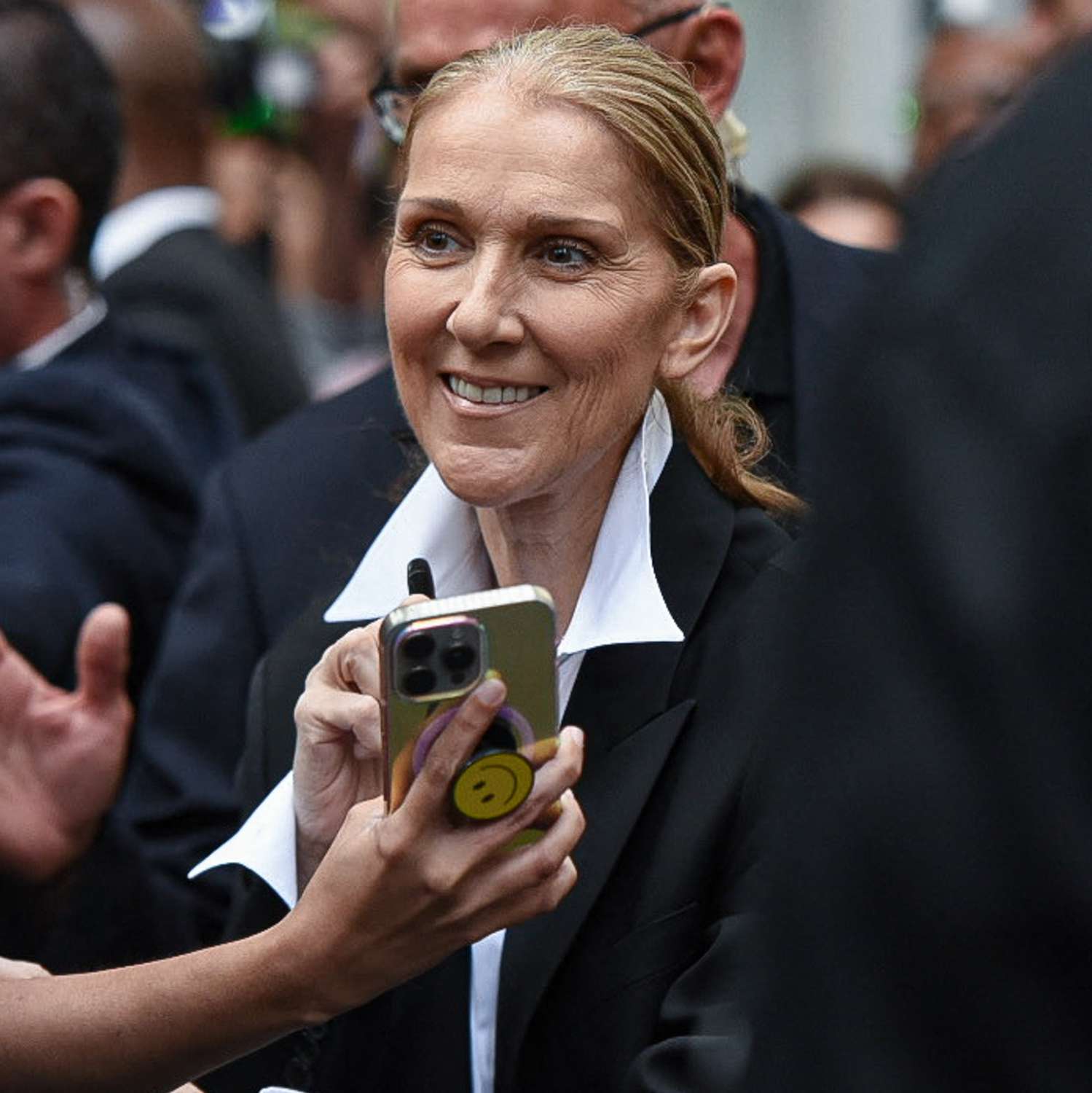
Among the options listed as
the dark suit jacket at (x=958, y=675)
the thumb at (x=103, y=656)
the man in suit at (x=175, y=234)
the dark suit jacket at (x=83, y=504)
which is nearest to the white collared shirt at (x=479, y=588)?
the thumb at (x=103, y=656)

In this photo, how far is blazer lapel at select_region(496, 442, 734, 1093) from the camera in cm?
194

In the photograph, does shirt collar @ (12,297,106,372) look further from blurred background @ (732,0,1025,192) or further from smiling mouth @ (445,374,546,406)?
blurred background @ (732,0,1025,192)

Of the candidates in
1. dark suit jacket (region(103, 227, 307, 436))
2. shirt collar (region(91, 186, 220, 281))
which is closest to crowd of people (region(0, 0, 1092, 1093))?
dark suit jacket (region(103, 227, 307, 436))

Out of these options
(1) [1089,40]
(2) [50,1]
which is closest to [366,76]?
(2) [50,1]

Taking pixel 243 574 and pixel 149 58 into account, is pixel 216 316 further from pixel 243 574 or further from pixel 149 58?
pixel 243 574

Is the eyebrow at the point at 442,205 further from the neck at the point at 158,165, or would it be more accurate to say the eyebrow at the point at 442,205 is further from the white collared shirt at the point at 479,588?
the neck at the point at 158,165

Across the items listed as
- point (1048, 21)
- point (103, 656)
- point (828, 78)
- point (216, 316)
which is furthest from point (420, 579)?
point (828, 78)

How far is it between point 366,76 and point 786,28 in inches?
105

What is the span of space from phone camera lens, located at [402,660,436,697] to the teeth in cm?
43

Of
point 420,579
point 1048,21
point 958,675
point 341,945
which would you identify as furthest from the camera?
point 1048,21

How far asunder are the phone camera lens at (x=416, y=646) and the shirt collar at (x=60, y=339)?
78.2 inches

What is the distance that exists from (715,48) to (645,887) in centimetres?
129

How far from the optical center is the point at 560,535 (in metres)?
2.08

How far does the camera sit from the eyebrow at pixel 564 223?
6.39 ft
